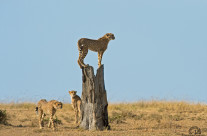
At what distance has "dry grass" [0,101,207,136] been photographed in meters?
11.2

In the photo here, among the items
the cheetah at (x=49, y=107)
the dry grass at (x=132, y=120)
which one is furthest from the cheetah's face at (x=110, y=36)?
the dry grass at (x=132, y=120)

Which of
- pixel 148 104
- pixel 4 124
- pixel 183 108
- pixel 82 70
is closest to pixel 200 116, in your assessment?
A: pixel 183 108

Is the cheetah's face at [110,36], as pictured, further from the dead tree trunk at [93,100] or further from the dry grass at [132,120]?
the dry grass at [132,120]

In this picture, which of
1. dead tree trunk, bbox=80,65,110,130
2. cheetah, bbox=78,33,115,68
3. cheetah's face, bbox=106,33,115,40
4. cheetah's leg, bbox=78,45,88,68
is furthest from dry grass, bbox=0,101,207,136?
cheetah's face, bbox=106,33,115,40

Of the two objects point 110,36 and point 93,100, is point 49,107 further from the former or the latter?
point 110,36

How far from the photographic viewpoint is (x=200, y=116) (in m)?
17.1

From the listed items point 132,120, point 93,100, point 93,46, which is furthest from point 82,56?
point 132,120

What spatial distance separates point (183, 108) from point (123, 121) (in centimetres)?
550

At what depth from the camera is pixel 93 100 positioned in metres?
11.4

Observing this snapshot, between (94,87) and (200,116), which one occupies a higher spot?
(94,87)

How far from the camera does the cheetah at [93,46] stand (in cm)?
1144

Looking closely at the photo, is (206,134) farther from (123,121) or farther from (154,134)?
(123,121)

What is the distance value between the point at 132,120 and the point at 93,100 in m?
4.61

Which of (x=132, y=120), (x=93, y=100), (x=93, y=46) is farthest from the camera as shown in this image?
(x=132, y=120)
